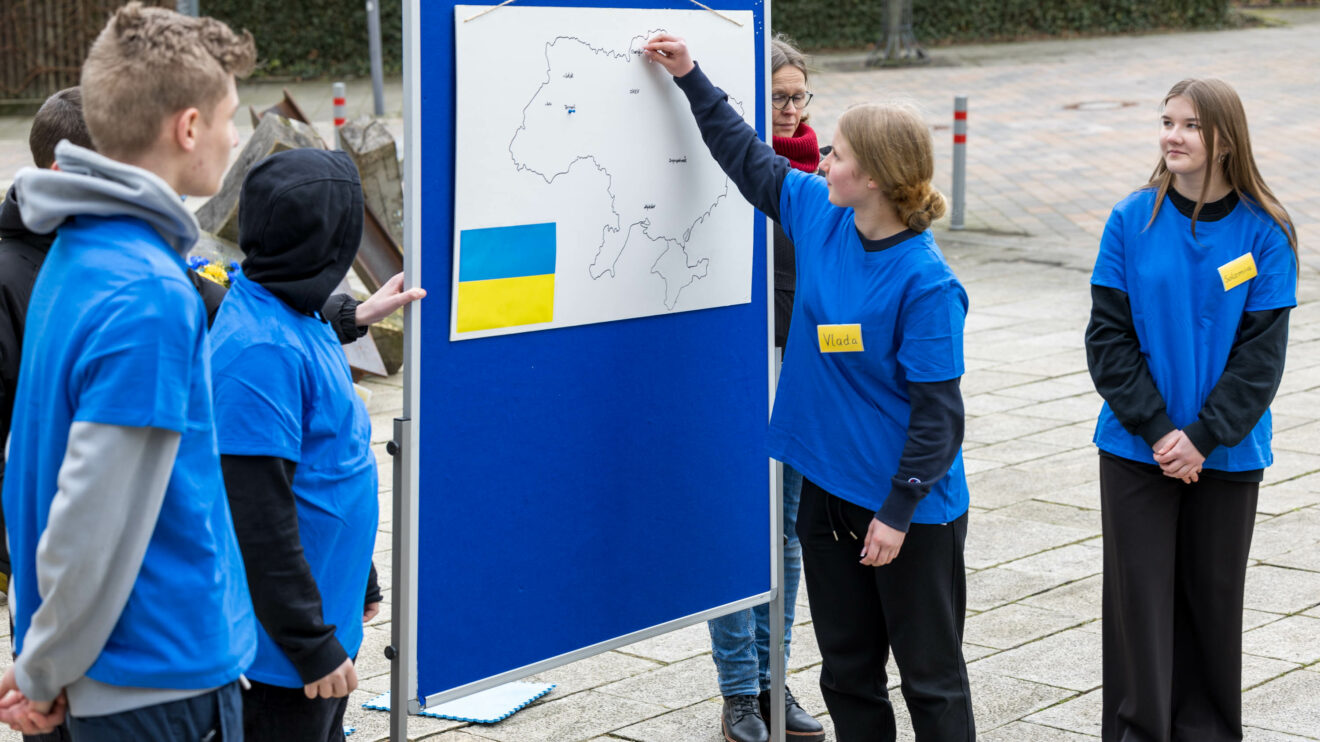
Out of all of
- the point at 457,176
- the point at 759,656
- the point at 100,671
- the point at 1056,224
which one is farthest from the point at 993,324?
the point at 100,671

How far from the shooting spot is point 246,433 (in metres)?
2.38

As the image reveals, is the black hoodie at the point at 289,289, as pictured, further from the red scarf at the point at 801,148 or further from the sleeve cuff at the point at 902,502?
the red scarf at the point at 801,148

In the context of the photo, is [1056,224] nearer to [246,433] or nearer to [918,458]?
[918,458]

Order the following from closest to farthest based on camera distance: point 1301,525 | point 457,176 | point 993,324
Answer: point 457,176 → point 1301,525 → point 993,324

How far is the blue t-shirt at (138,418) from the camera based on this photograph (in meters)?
1.86

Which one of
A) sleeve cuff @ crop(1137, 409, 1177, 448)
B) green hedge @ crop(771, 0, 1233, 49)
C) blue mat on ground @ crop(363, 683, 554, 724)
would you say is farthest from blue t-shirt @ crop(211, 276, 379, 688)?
green hedge @ crop(771, 0, 1233, 49)

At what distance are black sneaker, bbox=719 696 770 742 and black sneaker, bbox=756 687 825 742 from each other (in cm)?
3

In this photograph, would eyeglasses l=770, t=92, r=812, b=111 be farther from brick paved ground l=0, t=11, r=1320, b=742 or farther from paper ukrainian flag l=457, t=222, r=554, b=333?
brick paved ground l=0, t=11, r=1320, b=742

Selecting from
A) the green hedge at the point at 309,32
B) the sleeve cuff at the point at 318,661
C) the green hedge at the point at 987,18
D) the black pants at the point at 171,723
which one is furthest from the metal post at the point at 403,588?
the green hedge at the point at 987,18

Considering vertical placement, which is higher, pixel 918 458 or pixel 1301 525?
pixel 918 458

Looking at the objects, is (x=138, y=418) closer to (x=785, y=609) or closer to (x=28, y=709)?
(x=28, y=709)

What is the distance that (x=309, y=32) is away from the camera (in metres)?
24.0

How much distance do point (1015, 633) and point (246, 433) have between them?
2.85m

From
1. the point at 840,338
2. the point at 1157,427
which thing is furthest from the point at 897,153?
the point at 1157,427
